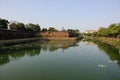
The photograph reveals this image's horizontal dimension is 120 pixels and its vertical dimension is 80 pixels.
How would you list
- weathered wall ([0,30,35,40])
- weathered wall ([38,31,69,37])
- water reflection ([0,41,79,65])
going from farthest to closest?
weathered wall ([38,31,69,37]), weathered wall ([0,30,35,40]), water reflection ([0,41,79,65])

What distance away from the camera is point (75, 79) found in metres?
10.4

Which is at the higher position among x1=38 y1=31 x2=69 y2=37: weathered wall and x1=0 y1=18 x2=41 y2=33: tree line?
x1=0 y1=18 x2=41 y2=33: tree line

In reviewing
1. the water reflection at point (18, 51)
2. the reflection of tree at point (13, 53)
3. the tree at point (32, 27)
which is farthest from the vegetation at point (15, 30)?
the reflection of tree at point (13, 53)

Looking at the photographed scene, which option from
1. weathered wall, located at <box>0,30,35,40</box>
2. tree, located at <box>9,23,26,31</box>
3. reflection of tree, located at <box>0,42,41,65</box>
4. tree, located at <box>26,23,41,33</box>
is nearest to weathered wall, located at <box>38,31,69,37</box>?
tree, located at <box>26,23,41,33</box>

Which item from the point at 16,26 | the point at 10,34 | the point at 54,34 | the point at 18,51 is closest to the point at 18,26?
the point at 16,26

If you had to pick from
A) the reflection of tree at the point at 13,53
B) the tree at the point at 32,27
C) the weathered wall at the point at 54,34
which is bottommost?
the reflection of tree at the point at 13,53

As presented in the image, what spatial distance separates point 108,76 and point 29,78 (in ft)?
16.1

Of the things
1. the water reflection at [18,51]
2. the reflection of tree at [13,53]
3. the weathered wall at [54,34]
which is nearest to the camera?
the reflection of tree at [13,53]

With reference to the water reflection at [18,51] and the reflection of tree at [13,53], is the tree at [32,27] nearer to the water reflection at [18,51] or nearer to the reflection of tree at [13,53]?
the water reflection at [18,51]

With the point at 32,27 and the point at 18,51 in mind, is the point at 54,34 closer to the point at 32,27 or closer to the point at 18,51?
the point at 32,27

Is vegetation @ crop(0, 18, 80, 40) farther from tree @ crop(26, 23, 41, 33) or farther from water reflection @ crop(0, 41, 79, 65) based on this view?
water reflection @ crop(0, 41, 79, 65)

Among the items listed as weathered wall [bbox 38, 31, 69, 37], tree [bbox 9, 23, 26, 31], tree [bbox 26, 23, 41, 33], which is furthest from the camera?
tree [bbox 26, 23, 41, 33]

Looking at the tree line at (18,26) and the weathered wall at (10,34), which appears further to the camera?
the tree line at (18,26)

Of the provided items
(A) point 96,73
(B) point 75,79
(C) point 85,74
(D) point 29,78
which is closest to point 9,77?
(D) point 29,78
